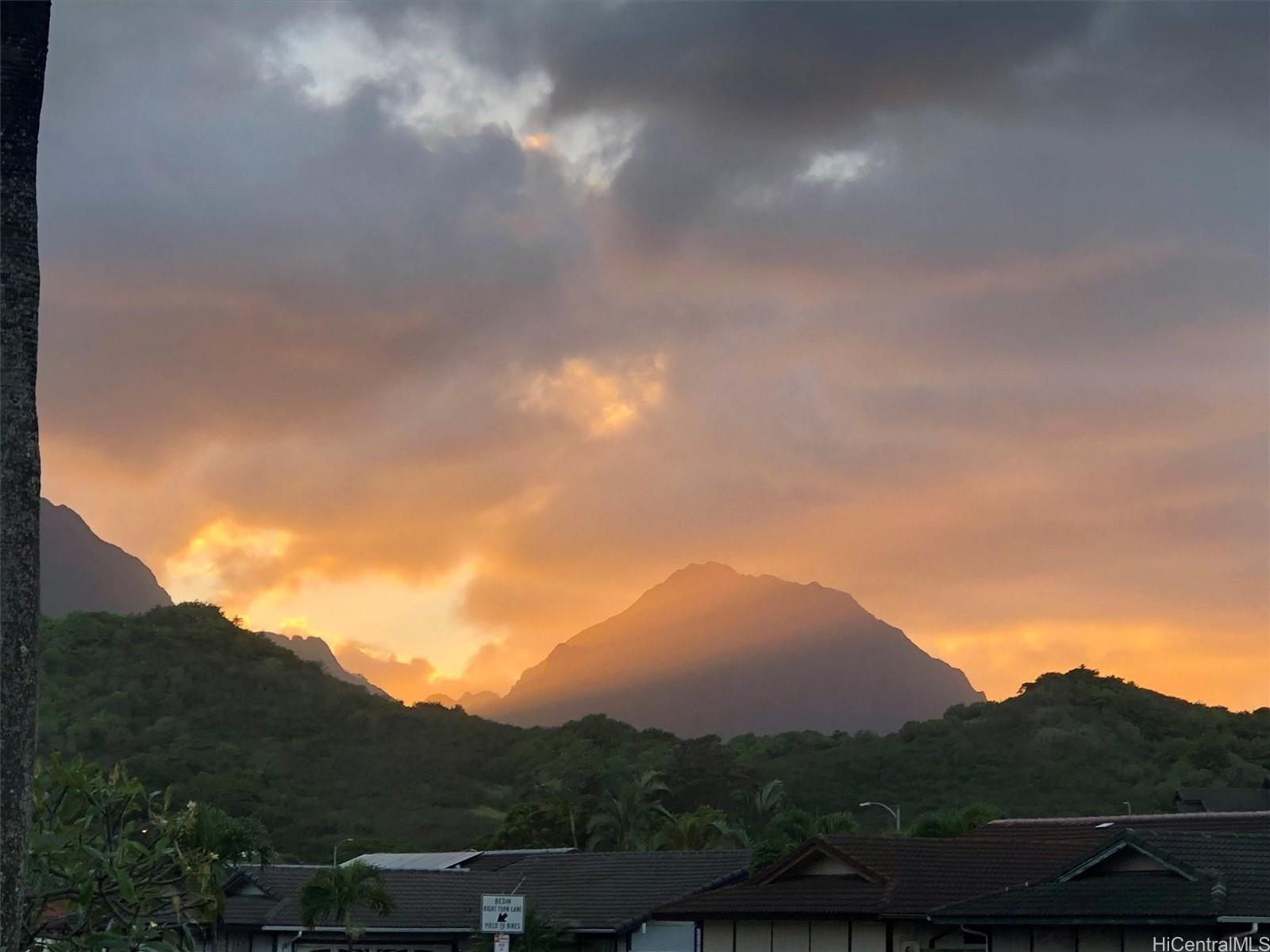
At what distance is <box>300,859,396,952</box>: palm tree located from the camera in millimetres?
56094

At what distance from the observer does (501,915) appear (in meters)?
39.5

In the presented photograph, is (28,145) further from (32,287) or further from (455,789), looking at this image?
(455,789)

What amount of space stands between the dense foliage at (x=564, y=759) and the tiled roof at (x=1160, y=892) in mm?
57160

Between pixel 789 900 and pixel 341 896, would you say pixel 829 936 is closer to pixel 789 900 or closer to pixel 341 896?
pixel 789 900

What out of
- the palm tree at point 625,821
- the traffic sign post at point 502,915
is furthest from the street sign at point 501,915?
the palm tree at point 625,821

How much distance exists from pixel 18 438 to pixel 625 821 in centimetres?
9256

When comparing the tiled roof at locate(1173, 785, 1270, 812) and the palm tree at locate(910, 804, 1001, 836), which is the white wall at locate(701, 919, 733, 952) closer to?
the palm tree at locate(910, 804, 1001, 836)

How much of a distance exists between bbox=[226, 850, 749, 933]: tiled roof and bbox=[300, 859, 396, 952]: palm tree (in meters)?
0.82

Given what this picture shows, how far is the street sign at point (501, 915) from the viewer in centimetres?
3916

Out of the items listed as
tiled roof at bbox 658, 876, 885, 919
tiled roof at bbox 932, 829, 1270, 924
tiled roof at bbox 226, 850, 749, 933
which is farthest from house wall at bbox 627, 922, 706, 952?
tiled roof at bbox 932, 829, 1270, 924

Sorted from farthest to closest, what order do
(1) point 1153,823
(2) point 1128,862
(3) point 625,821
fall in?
(3) point 625,821 → (1) point 1153,823 → (2) point 1128,862

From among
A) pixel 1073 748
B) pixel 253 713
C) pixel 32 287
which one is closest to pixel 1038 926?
pixel 32 287

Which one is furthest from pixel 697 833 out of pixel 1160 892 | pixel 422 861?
pixel 1160 892

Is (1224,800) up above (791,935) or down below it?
above
